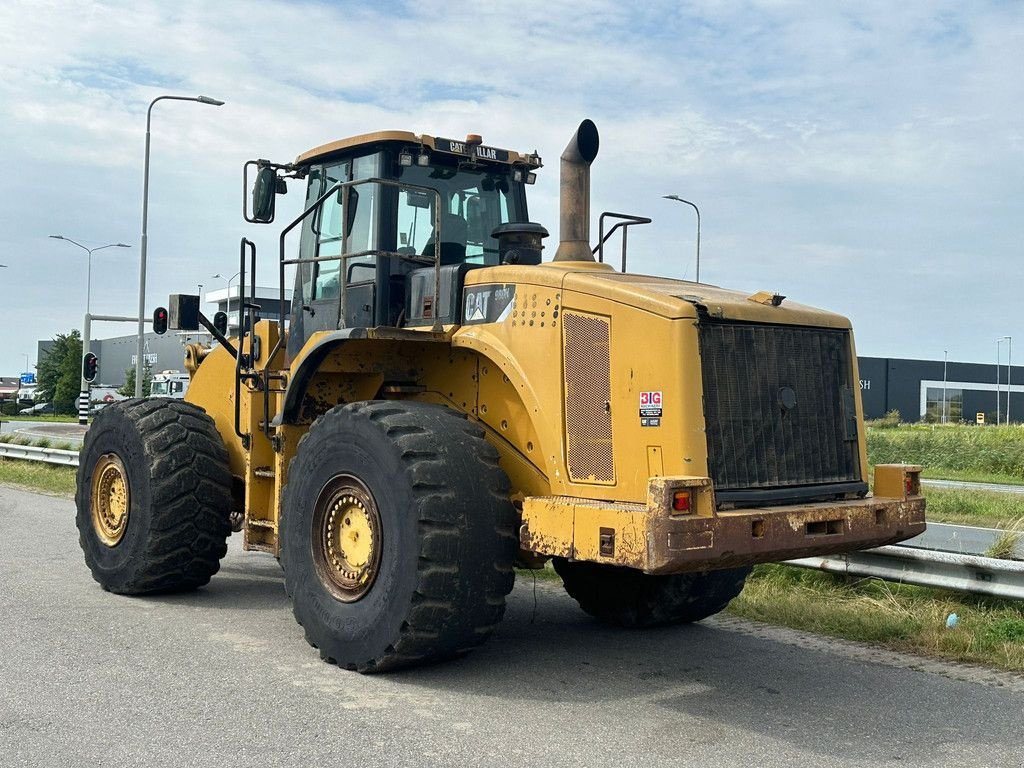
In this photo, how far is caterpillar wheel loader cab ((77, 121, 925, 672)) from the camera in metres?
5.61

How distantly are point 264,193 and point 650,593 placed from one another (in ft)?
12.6

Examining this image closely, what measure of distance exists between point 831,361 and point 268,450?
13.4 feet

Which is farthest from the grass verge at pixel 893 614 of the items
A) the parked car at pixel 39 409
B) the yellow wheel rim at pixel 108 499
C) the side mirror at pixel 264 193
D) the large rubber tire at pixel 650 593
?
the parked car at pixel 39 409

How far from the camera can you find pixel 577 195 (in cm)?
689

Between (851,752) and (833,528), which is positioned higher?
(833,528)

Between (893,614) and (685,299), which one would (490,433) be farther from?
(893,614)

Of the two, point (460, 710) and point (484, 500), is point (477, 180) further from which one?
point (460, 710)

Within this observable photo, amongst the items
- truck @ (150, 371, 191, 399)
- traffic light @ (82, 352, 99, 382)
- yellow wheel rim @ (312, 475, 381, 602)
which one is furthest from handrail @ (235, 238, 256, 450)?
truck @ (150, 371, 191, 399)

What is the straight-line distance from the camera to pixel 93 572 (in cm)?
852

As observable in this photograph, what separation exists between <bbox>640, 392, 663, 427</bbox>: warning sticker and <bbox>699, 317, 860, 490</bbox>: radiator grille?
0.24 m

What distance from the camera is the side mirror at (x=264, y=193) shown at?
309 inches

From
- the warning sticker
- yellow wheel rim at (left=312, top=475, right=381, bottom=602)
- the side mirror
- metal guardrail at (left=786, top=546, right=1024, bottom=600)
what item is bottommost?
metal guardrail at (left=786, top=546, right=1024, bottom=600)

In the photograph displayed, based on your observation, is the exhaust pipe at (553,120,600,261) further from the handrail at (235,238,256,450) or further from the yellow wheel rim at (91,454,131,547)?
the yellow wheel rim at (91,454,131,547)

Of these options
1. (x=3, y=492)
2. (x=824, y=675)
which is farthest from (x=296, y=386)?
(x=3, y=492)
